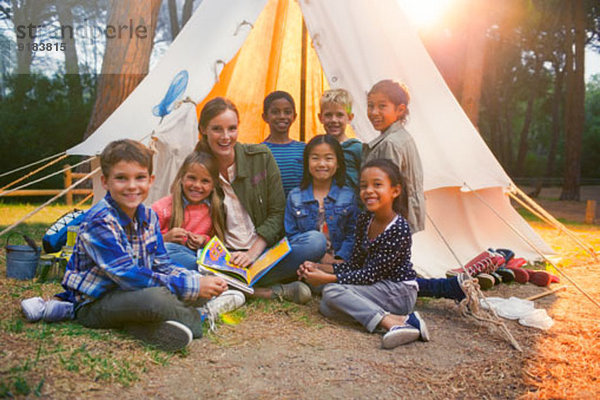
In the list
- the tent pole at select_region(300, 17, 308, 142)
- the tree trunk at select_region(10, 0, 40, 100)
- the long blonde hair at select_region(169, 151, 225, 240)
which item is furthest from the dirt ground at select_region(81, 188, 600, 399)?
the tree trunk at select_region(10, 0, 40, 100)

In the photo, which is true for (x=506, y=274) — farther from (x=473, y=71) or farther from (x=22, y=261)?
(x=473, y=71)

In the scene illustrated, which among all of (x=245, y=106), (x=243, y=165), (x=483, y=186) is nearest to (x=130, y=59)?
(x=245, y=106)

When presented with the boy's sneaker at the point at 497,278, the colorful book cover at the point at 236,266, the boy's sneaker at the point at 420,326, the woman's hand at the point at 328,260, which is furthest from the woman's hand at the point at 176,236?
the boy's sneaker at the point at 497,278

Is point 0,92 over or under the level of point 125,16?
under

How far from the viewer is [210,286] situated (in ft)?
6.79

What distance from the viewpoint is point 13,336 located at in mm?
1906

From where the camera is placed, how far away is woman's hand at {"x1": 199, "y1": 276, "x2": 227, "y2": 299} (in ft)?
6.78

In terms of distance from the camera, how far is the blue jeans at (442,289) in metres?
2.62

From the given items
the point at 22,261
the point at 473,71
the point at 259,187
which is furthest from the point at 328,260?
the point at 473,71

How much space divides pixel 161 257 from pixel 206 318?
0.36 m

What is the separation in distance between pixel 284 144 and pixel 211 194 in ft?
2.59

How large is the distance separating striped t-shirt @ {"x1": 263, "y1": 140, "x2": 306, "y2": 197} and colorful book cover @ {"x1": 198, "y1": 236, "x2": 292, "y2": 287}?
63 centimetres

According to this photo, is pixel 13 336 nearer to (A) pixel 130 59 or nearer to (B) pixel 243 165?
(B) pixel 243 165

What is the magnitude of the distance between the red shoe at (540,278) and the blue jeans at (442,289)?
3.15 ft
